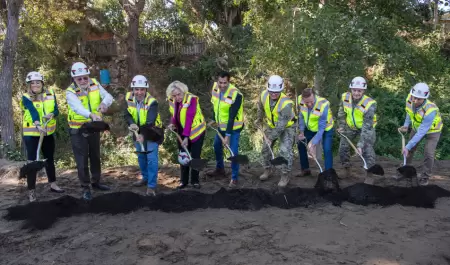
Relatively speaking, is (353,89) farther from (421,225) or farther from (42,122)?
(42,122)

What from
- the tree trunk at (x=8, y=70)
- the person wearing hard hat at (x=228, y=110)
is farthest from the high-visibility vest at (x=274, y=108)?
the tree trunk at (x=8, y=70)

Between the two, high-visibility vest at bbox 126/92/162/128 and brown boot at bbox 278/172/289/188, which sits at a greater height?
high-visibility vest at bbox 126/92/162/128

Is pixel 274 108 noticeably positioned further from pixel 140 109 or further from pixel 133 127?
pixel 133 127

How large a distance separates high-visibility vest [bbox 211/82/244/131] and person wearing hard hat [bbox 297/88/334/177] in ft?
3.38

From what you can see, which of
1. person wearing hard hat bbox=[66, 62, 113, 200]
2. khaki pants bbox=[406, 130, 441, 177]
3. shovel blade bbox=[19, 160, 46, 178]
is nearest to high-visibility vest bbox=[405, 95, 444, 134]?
khaki pants bbox=[406, 130, 441, 177]

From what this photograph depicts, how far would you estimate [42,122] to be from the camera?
18.7 feet

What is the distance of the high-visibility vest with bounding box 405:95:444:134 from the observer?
5965 mm

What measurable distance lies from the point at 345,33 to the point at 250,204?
155 inches

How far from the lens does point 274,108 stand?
6.15 metres

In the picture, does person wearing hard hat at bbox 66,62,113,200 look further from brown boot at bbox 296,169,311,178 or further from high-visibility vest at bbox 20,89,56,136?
brown boot at bbox 296,169,311,178

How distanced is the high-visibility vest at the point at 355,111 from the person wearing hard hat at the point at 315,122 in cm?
27

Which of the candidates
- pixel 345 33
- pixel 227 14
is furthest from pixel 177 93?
pixel 227 14

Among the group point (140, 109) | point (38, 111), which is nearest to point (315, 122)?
point (140, 109)

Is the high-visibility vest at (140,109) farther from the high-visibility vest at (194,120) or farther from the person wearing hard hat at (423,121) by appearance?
the person wearing hard hat at (423,121)
